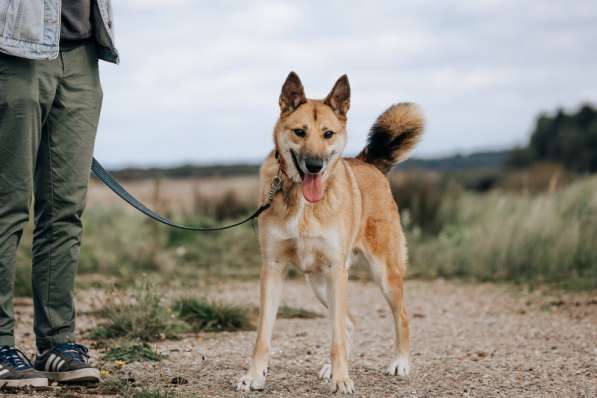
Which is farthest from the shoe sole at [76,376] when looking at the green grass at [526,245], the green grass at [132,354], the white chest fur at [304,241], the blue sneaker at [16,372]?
the green grass at [526,245]

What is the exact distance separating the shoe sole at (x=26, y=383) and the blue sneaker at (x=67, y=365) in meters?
0.12

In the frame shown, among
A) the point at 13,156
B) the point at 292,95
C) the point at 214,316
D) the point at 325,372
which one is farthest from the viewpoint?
the point at 214,316

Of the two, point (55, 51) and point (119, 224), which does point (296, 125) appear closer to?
point (55, 51)

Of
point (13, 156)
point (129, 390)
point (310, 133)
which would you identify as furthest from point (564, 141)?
point (13, 156)

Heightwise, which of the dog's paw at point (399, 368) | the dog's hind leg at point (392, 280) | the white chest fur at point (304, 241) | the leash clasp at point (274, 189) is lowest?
the dog's paw at point (399, 368)

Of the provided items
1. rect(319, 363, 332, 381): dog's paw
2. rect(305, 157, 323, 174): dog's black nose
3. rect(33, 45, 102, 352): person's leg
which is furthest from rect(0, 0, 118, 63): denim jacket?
rect(319, 363, 332, 381): dog's paw

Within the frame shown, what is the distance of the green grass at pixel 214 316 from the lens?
269 inches

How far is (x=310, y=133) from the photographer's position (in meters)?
4.63

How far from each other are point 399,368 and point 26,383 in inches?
88.2

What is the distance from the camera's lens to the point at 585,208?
11922 millimetres

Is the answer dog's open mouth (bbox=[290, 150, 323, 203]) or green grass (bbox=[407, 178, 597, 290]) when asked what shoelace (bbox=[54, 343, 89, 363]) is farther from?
green grass (bbox=[407, 178, 597, 290])

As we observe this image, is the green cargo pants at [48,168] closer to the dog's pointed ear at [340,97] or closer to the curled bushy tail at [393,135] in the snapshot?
the dog's pointed ear at [340,97]

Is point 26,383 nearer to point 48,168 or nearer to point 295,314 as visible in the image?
point 48,168

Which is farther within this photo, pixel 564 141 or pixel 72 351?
pixel 564 141
